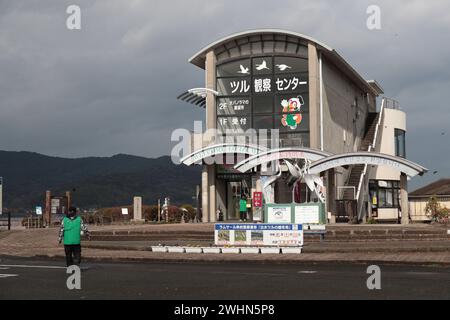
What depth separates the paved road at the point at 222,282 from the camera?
11.2m

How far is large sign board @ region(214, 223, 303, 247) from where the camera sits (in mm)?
21609

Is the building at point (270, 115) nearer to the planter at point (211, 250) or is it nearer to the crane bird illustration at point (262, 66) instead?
the crane bird illustration at point (262, 66)

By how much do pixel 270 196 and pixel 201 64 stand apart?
13.4 m

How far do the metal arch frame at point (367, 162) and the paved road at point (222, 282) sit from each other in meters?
16.1

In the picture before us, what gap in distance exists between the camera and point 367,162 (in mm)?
33000

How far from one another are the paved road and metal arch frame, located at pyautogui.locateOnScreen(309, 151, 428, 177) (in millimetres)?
16138

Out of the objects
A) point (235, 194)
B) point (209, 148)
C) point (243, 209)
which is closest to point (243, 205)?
point (243, 209)

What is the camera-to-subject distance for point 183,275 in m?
14.8

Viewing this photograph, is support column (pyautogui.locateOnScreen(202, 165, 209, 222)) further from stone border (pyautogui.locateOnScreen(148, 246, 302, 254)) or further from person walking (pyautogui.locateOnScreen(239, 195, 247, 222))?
stone border (pyautogui.locateOnScreen(148, 246, 302, 254))

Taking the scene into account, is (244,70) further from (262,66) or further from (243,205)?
(243,205)

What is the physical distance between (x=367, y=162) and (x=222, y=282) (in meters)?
21.2

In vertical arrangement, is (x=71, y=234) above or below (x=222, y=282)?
above

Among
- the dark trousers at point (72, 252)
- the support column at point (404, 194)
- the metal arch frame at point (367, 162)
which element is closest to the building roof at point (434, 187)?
the support column at point (404, 194)

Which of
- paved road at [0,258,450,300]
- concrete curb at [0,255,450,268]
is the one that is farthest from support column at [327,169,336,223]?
paved road at [0,258,450,300]
